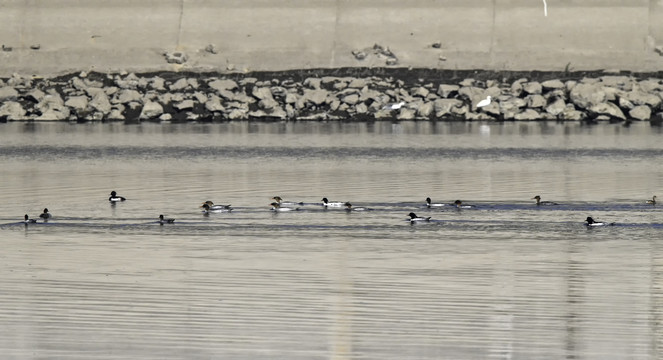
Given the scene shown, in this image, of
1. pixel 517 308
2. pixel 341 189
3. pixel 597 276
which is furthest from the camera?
pixel 341 189

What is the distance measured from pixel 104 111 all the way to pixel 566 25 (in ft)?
75.8

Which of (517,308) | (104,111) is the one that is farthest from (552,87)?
(517,308)

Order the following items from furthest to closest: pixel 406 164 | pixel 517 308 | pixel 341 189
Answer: pixel 406 164 → pixel 341 189 → pixel 517 308

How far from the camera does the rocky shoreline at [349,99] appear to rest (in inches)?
2633

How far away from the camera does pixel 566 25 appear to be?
73688 mm

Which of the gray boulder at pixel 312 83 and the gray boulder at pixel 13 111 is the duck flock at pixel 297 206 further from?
the gray boulder at pixel 312 83

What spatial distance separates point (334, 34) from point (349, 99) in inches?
296

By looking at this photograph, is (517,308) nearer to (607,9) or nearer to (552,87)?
(552,87)

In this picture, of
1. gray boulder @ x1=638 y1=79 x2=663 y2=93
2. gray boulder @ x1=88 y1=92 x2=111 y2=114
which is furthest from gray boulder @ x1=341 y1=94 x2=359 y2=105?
gray boulder @ x1=638 y1=79 x2=663 y2=93

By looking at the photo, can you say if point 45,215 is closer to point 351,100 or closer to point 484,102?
point 351,100

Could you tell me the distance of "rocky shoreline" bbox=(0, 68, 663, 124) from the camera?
66.9 metres

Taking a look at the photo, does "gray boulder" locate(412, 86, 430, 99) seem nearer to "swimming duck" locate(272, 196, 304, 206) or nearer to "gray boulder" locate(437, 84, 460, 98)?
"gray boulder" locate(437, 84, 460, 98)

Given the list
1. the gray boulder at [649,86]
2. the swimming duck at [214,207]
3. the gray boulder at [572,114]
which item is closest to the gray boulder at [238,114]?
the gray boulder at [572,114]

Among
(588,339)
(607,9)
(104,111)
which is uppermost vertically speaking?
(607,9)
